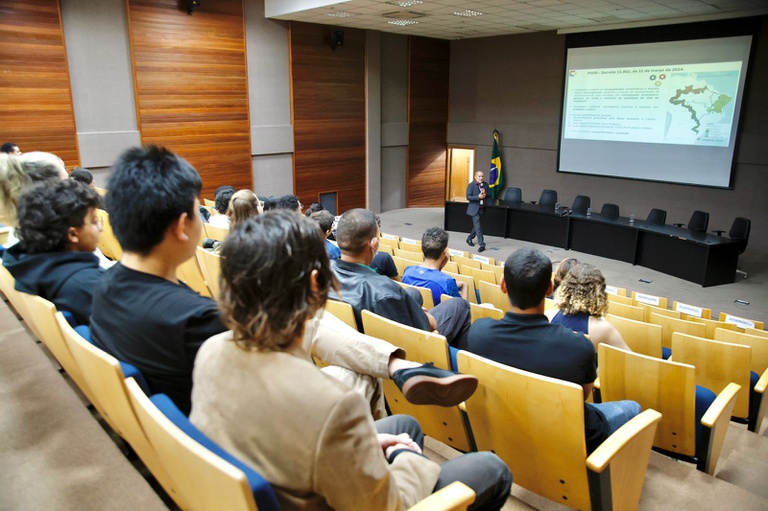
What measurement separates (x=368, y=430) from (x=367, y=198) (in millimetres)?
10823

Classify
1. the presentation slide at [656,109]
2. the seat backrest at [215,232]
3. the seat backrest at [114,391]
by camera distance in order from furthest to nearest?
1. the presentation slide at [656,109]
2. the seat backrest at [215,232]
3. the seat backrest at [114,391]

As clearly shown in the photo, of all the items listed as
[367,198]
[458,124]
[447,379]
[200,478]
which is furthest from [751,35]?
[200,478]

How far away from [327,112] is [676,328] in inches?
325

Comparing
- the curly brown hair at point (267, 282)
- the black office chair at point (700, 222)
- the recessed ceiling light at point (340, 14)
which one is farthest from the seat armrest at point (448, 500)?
the recessed ceiling light at point (340, 14)

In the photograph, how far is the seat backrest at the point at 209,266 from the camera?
313 centimetres

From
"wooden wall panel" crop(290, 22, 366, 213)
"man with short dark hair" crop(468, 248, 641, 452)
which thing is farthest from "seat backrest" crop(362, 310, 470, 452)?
"wooden wall panel" crop(290, 22, 366, 213)

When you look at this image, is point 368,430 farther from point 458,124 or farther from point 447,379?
point 458,124

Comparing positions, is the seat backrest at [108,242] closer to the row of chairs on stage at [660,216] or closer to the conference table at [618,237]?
the conference table at [618,237]

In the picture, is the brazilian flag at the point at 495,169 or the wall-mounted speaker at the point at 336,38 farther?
the brazilian flag at the point at 495,169

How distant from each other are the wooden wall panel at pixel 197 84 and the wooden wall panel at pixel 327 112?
1.12 m

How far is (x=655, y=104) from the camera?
9109 mm

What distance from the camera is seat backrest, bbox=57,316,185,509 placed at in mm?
1295

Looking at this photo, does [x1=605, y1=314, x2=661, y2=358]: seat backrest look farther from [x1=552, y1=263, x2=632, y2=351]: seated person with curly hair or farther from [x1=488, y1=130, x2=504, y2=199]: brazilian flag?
[x1=488, y1=130, x2=504, y2=199]: brazilian flag

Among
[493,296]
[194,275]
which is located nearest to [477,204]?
[493,296]
